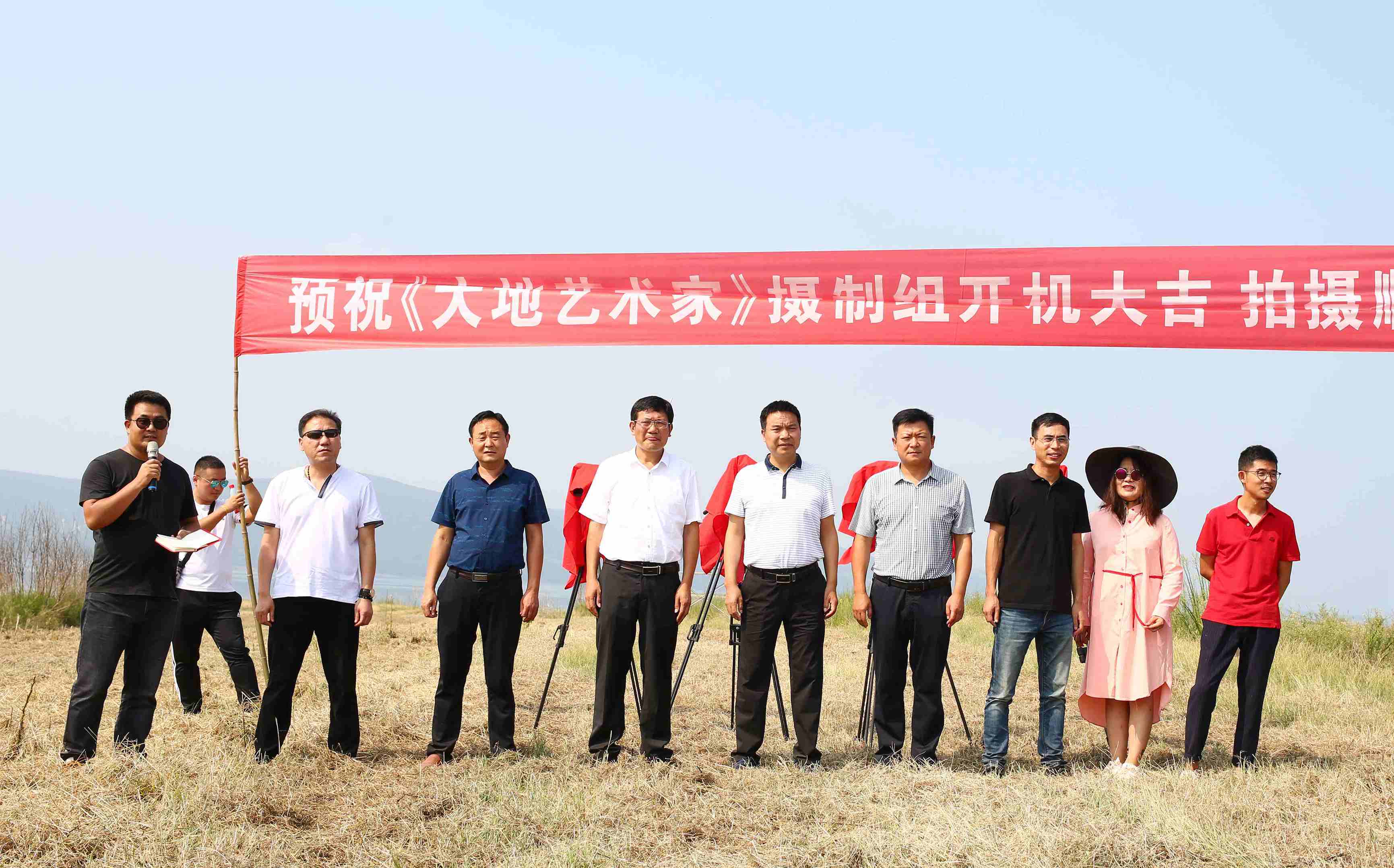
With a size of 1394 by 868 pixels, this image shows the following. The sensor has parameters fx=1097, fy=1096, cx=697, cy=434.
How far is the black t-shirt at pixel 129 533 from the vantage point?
5.23 meters

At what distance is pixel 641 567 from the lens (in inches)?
224

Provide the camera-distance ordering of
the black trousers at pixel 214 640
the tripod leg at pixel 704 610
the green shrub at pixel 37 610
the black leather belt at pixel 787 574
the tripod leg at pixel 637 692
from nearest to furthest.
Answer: the black leather belt at pixel 787 574 → the tripod leg at pixel 637 692 → the tripod leg at pixel 704 610 → the black trousers at pixel 214 640 → the green shrub at pixel 37 610

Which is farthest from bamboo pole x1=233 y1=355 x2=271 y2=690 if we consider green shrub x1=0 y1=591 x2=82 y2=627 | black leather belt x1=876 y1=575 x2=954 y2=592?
green shrub x1=0 y1=591 x2=82 y2=627

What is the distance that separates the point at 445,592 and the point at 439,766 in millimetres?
896

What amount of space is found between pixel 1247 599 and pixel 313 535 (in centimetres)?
495

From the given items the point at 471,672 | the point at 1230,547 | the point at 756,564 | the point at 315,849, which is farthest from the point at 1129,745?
the point at 471,672

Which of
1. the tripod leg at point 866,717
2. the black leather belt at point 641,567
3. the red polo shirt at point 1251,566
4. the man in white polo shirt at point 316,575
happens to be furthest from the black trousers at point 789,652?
the red polo shirt at point 1251,566

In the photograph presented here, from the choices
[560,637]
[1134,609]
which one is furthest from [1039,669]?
[560,637]

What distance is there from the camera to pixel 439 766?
18.7 feet

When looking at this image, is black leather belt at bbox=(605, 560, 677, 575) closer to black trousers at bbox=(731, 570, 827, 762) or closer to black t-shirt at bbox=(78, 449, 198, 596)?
black trousers at bbox=(731, 570, 827, 762)

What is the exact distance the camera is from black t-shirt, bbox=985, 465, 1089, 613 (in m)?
5.73

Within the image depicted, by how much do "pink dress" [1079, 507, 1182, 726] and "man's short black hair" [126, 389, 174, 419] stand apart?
15.9ft

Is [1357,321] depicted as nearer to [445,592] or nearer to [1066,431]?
[1066,431]

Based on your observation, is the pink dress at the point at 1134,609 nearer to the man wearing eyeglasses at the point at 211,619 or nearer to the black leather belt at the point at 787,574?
the black leather belt at the point at 787,574
